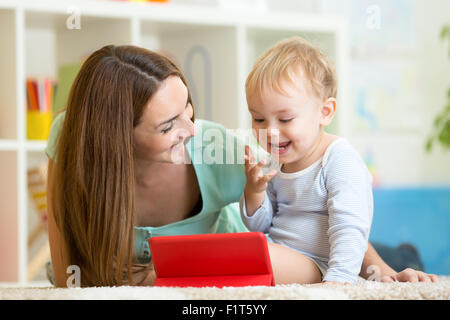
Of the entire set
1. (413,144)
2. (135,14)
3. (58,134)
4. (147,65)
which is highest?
(135,14)

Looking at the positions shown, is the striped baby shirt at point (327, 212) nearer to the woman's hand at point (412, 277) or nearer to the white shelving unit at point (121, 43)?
the woman's hand at point (412, 277)

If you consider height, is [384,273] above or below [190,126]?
below

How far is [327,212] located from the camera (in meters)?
1.08

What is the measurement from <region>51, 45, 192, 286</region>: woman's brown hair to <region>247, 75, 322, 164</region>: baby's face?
0.61 feet

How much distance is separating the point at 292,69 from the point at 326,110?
0.11 m

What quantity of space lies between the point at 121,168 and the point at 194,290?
0.40 meters

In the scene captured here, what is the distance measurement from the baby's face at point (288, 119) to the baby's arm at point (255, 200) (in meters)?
0.05

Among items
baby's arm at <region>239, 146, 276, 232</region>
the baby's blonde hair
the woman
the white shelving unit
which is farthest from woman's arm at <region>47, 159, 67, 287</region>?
the white shelving unit

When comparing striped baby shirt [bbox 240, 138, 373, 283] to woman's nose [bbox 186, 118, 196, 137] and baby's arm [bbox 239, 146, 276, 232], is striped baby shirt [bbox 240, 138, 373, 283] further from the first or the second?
woman's nose [bbox 186, 118, 196, 137]

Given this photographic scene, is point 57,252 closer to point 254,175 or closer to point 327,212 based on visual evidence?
point 254,175

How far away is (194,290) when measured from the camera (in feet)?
2.47

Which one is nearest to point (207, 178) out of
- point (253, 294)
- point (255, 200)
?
point (255, 200)
